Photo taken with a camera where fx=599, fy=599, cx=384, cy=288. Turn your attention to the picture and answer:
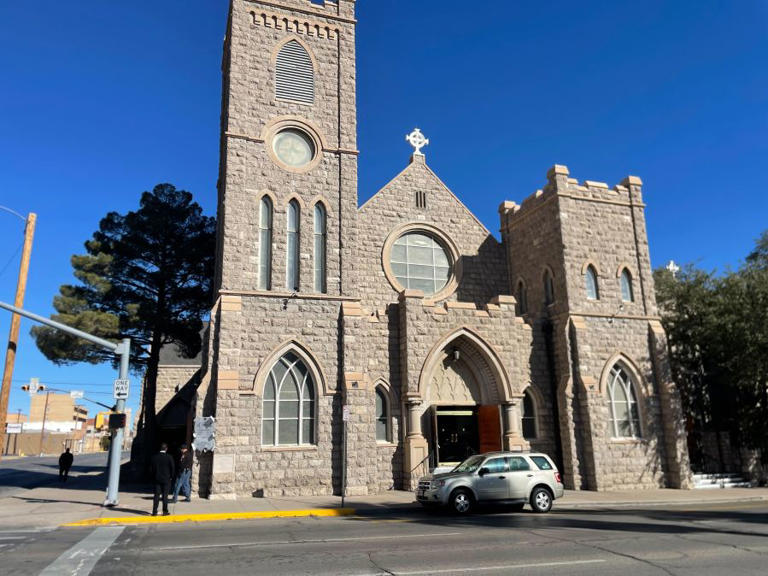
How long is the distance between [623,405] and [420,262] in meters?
8.99

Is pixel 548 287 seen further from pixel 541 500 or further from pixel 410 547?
pixel 410 547

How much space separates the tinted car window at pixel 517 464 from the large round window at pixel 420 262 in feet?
31.6

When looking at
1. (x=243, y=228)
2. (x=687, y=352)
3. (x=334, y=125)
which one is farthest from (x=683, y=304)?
(x=243, y=228)

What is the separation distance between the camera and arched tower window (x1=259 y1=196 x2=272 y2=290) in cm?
1852

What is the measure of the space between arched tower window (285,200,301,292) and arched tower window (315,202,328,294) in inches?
24.3

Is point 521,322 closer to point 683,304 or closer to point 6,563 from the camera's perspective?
point 683,304

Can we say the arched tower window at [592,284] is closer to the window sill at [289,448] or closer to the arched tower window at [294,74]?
the window sill at [289,448]

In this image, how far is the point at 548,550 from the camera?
8.79m

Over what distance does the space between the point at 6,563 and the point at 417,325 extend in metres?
13.3

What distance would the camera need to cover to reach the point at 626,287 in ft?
72.3

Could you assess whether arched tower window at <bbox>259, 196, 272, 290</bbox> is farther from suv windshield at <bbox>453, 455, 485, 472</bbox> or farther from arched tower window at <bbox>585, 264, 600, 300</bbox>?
arched tower window at <bbox>585, 264, 600, 300</bbox>

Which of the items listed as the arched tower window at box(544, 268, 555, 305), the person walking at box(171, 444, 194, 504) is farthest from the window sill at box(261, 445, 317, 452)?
the arched tower window at box(544, 268, 555, 305)

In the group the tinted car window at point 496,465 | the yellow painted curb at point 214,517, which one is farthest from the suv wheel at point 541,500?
the yellow painted curb at point 214,517

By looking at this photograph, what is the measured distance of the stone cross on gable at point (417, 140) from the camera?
24.8 meters
